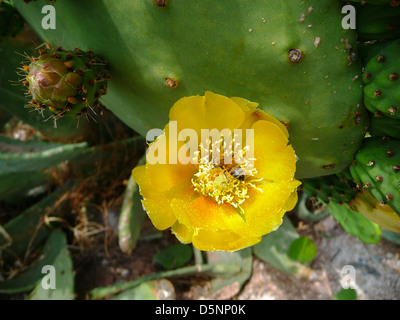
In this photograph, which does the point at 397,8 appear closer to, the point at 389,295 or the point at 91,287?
the point at 389,295

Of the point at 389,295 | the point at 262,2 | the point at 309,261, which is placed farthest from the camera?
the point at 309,261

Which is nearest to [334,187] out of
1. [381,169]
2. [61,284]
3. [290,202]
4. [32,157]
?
[381,169]

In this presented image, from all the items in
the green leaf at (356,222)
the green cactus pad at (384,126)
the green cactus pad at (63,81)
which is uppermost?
the green cactus pad at (63,81)

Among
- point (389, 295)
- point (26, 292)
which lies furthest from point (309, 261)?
point (26, 292)

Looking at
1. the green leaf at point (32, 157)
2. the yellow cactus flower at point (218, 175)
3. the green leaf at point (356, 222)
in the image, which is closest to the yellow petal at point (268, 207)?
the yellow cactus flower at point (218, 175)

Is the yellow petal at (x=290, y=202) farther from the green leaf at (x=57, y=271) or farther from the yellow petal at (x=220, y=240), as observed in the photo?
the green leaf at (x=57, y=271)

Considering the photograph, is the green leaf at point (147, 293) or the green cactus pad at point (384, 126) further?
the green leaf at point (147, 293)
